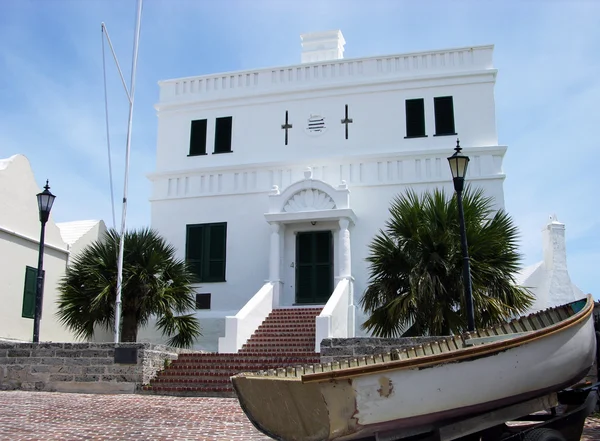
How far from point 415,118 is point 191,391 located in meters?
12.4

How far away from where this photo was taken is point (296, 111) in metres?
22.5

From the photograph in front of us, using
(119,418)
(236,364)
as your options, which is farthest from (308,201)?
(119,418)

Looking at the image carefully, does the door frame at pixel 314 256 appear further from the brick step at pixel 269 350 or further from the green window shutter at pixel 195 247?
the brick step at pixel 269 350

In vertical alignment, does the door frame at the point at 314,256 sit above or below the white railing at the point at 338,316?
above

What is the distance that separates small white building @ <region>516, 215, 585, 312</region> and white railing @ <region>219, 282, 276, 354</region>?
25.8 feet

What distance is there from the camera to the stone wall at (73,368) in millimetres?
13242

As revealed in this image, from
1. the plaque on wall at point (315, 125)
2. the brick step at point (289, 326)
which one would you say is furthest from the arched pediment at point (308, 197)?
the brick step at point (289, 326)

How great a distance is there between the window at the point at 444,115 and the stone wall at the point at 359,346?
35.5 feet

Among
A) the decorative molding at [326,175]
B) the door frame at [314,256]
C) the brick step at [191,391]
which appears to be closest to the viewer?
the brick step at [191,391]

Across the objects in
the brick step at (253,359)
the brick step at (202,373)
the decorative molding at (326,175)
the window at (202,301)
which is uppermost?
the decorative molding at (326,175)

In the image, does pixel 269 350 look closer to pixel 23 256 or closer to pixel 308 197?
pixel 308 197

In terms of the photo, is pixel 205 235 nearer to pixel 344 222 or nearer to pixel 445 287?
pixel 344 222

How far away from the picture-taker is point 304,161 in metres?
21.5

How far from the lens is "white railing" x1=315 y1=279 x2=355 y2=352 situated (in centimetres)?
1552
